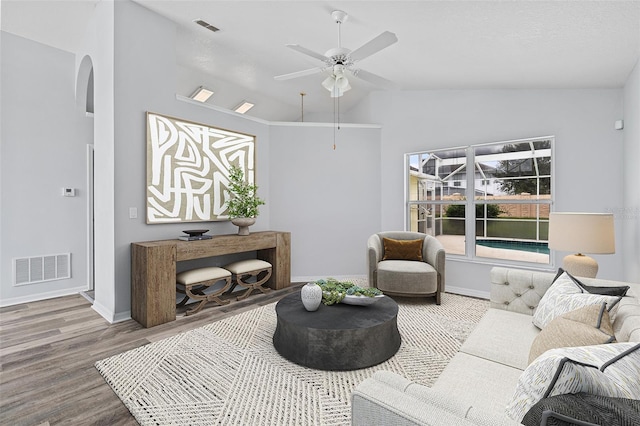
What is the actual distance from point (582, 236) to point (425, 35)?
228 cm

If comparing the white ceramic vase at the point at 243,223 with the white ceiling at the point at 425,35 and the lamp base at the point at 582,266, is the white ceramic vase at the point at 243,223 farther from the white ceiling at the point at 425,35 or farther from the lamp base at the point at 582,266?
the lamp base at the point at 582,266

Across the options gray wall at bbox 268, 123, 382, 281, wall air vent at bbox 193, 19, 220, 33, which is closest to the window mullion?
gray wall at bbox 268, 123, 382, 281

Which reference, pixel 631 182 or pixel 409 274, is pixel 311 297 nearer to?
pixel 409 274

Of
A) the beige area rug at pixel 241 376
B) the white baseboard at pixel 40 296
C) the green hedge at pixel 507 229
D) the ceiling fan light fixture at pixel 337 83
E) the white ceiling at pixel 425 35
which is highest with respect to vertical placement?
the white ceiling at pixel 425 35

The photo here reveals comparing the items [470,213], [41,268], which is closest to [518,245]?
[470,213]

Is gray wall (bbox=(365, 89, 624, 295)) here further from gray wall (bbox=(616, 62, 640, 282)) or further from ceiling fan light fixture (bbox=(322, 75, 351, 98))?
ceiling fan light fixture (bbox=(322, 75, 351, 98))

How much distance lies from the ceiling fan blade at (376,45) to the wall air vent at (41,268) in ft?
14.3

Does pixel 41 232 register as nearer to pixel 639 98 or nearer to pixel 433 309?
pixel 433 309

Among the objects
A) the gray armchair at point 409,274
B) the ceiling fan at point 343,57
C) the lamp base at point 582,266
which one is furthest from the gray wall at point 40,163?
the lamp base at point 582,266

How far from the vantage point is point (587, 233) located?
245 cm

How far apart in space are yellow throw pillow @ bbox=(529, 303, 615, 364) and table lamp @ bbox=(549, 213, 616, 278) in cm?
128

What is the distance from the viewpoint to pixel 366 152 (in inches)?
197

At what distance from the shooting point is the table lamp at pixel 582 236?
2.42 m

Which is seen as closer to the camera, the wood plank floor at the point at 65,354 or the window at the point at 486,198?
the wood plank floor at the point at 65,354
